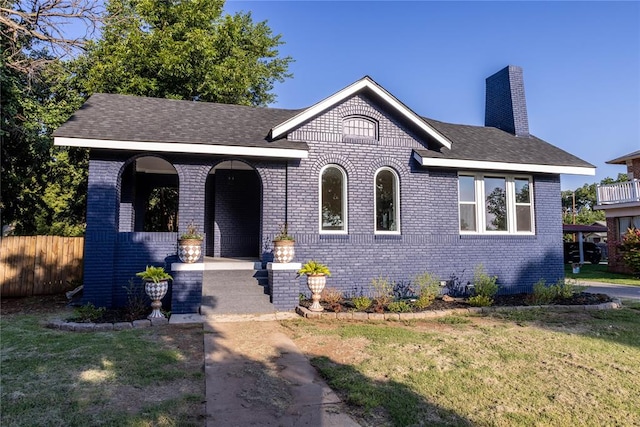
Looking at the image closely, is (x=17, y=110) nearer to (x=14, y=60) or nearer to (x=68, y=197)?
(x=14, y=60)

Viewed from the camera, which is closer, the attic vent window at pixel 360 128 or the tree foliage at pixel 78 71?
the attic vent window at pixel 360 128

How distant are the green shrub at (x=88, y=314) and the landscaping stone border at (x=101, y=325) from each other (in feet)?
0.74

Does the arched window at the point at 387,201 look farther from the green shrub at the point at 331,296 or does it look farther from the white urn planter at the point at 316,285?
the white urn planter at the point at 316,285

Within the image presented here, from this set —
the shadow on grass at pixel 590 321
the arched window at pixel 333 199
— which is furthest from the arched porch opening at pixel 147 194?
the shadow on grass at pixel 590 321

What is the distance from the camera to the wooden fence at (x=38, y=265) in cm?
1151

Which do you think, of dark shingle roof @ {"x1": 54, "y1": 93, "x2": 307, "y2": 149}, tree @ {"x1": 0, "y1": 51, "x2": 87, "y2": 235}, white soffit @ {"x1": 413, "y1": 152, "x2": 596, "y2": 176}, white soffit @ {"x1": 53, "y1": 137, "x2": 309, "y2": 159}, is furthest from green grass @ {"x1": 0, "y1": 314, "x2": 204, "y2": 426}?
tree @ {"x1": 0, "y1": 51, "x2": 87, "y2": 235}

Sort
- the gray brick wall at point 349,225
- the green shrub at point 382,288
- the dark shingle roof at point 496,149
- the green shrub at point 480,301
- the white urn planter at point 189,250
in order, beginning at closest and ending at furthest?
the white urn planter at point 189,250 < the gray brick wall at point 349,225 < the green shrub at point 480,301 < the green shrub at point 382,288 < the dark shingle roof at point 496,149

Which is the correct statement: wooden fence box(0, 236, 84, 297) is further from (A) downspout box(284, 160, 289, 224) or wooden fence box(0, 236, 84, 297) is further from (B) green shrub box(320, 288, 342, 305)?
(B) green shrub box(320, 288, 342, 305)

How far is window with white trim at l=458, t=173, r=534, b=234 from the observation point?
39.1 ft

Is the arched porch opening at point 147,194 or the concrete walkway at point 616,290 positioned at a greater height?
the arched porch opening at point 147,194

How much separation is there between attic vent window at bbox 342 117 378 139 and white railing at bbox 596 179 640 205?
57.6ft

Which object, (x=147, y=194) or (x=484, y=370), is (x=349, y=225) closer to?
(x=484, y=370)

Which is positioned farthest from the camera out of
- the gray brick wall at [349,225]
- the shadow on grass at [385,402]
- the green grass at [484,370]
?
the gray brick wall at [349,225]

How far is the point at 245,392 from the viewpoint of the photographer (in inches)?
173
